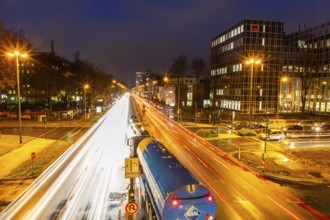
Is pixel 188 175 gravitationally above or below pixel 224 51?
below

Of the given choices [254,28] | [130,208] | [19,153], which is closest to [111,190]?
[130,208]

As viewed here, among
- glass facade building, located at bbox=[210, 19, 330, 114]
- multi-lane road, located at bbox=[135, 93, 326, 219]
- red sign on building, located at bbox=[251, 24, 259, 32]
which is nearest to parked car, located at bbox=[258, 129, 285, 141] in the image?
multi-lane road, located at bbox=[135, 93, 326, 219]

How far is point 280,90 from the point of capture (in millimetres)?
71625

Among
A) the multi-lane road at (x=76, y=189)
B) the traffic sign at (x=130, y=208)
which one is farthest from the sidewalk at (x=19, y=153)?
the traffic sign at (x=130, y=208)

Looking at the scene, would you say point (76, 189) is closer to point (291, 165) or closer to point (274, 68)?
point (291, 165)

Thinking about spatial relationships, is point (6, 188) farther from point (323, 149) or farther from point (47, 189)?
point (323, 149)

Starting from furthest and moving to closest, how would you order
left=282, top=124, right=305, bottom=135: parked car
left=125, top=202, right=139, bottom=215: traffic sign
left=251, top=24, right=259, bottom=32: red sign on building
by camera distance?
1. left=251, top=24, right=259, bottom=32: red sign on building
2. left=282, top=124, right=305, bottom=135: parked car
3. left=125, top=202, right=139, bottom=215: traffic sign

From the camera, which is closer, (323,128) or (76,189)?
(76,189)

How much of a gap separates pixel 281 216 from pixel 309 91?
238 feet

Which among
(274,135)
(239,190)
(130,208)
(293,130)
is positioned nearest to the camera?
(130,208)

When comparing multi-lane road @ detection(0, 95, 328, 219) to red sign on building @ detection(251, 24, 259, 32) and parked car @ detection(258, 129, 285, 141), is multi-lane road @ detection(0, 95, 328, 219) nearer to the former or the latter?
parked car @ detection(258, 129, 285, 141)

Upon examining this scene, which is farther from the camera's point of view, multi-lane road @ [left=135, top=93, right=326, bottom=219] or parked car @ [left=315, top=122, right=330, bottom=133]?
parked car @ [left=315, top=122, right=330, bottom=133]

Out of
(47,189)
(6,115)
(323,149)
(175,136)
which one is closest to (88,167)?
(47,189)

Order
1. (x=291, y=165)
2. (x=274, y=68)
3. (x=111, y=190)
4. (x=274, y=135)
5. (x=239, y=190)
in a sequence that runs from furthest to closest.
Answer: (x=274, y=68) → (x=274, y=135) → (x=291, y=165) → (x=239, y=190) → (x=111, y=190)
